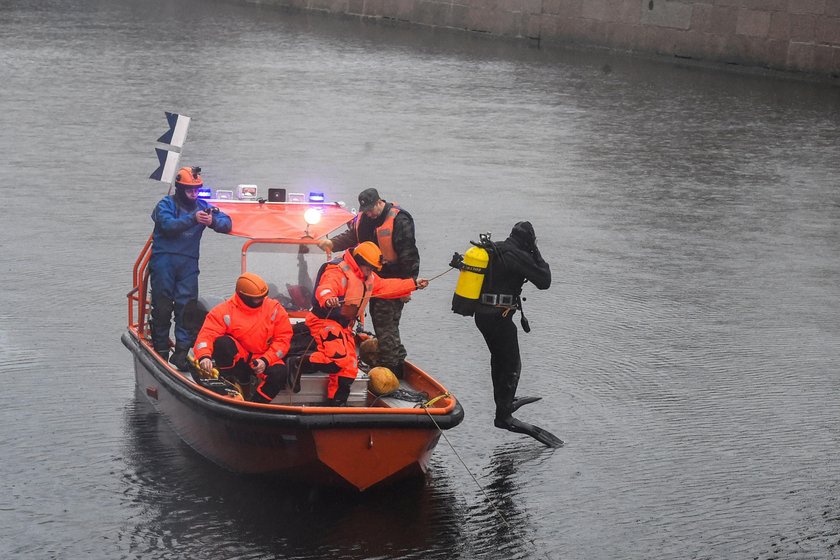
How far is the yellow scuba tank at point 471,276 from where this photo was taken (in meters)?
9.91

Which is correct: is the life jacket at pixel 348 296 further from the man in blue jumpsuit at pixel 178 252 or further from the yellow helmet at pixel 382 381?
the man in blue jumpsuit at pixel 178 252

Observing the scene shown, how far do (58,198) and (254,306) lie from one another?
928 centimetres

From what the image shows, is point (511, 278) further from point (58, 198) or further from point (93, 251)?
point (58, 198)

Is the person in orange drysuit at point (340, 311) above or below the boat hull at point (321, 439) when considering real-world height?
above

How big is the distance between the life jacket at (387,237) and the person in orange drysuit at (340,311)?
730 millimetres

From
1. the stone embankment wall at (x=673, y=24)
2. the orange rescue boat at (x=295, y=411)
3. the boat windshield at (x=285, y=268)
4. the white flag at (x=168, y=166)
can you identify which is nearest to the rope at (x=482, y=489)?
the orange rescue boat at (x=295, y=411)

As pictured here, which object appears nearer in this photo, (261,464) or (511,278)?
(261,464)

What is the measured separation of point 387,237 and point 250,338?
169cm

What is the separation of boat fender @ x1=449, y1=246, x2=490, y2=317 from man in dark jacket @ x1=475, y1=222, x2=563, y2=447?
54 millimetres

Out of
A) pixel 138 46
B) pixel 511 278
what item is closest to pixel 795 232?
pixel 511 278

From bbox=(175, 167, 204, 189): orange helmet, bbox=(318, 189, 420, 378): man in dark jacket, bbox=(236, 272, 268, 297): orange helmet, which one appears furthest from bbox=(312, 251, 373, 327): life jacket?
bbox=(175, 167, 204, 189): orange helmet

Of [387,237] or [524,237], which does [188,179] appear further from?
[524,237]

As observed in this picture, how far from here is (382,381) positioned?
9.26 meters

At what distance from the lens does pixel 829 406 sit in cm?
1146
